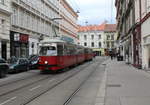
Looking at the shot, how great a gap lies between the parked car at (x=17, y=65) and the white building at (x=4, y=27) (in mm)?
5226

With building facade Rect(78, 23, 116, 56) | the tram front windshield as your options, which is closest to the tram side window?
the tram front windshield

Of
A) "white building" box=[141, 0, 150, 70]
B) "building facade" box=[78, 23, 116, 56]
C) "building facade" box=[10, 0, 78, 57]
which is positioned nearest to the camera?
"white building" box=[141, 0, 150, 70]

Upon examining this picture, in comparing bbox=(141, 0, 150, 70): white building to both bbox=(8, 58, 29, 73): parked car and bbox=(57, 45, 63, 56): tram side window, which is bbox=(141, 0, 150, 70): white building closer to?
bbox=(57, 45, 63, 56): tram side window

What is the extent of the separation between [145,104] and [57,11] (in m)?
54.9

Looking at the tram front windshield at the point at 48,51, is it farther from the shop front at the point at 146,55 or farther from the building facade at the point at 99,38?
the building facade at the point at 99,38

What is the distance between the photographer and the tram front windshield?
22.8m

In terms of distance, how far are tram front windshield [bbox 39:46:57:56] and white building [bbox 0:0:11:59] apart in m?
8.53

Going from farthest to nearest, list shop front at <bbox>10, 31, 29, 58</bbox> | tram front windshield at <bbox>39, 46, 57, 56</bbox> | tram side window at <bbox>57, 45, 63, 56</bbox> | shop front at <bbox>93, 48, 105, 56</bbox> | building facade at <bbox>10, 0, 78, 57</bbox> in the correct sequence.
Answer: shop front at <bbox>93, 48, 105, 56</bbox> → building facade at <bbox>10, 0, 78, 57</bbox> → shop front at <bbox>10, 31, 29, 58</bbox> → tram side window at <bbox>57, 45, 63, 56</bbox> → tram front windshield at <bbox>39, 46, 57, 56</bbox>

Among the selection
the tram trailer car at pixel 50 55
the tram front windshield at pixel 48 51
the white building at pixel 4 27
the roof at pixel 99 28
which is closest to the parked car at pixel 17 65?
the tram trailer car at pixel 50 55

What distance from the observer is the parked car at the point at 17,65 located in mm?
23844

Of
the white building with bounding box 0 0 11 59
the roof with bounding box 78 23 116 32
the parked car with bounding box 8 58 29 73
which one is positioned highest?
the roof with bounding box 78 23 116 32

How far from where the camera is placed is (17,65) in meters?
24.3

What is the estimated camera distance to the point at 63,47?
80.8ft

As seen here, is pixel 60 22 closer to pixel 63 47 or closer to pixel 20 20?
pixel 20 20
